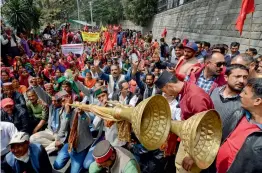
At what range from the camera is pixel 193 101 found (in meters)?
2.34

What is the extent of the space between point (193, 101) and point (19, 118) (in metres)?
3.30

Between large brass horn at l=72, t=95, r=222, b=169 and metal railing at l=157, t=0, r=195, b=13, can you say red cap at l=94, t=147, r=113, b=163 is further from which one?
metal railing at l=157, t=0, r=195, b=13

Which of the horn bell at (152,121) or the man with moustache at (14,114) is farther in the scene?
the man with moustache at (14,114)

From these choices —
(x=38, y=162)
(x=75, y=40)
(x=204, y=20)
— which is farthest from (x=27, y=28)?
(x=38, y=162)

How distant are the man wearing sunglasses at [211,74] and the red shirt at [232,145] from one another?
3.72 feet

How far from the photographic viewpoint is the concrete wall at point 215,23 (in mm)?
8250

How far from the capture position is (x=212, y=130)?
2.04 metres

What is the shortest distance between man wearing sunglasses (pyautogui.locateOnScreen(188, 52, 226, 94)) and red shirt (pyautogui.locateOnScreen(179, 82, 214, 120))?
0.94 metres

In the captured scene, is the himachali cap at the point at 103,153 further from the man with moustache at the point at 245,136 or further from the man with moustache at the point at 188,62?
the man with moustache at the point at 188,62

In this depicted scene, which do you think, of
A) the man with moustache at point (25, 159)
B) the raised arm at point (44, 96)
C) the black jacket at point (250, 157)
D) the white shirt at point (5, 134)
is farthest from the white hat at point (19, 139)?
the black jacket at point (250, 157)

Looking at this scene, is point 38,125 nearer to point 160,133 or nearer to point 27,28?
point 160,133

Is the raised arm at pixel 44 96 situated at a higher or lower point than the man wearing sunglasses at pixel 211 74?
lower

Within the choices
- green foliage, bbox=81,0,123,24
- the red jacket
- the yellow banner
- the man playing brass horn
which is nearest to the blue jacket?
the man playing brass horn

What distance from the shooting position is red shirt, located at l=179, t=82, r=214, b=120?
7.63ft
